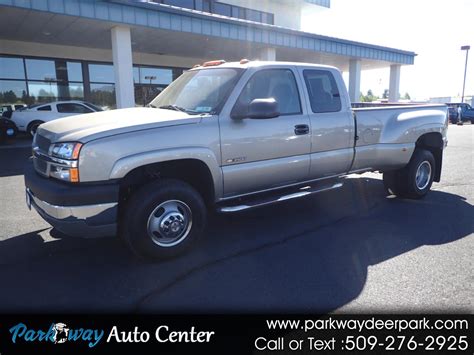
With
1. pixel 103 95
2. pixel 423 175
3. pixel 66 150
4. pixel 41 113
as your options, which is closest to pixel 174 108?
pixel 66 150

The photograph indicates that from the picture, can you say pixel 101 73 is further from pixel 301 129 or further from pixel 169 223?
pixel 169 223

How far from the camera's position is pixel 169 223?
375 cm

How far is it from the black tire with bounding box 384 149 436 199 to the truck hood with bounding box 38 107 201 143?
3818mm

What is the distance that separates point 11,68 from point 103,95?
4.18m

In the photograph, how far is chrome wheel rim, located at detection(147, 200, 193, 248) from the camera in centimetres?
369

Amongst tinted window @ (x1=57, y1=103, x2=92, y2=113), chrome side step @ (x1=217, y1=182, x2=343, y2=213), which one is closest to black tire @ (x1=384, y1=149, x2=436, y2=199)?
chrome side step @ (x1=217, y1=182, x2=343, y2=213)

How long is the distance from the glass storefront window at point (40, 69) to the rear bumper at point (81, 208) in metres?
15.9

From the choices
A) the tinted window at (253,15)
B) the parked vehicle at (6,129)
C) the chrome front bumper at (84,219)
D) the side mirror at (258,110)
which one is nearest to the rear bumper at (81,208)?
the chrome front bumper at (84,219)

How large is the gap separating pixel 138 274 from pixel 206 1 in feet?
64.4

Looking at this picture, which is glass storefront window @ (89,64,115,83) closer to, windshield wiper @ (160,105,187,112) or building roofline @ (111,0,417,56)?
building roofline @ (111,0,417,56)

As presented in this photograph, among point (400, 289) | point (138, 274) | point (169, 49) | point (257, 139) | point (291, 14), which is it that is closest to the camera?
point (400, 289)

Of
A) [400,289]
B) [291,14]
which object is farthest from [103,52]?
[400,289]

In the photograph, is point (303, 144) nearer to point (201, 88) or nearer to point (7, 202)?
point (201, 88)

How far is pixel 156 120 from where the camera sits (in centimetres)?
363
